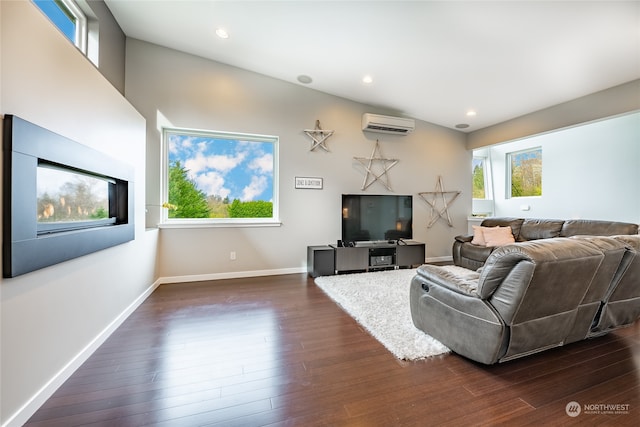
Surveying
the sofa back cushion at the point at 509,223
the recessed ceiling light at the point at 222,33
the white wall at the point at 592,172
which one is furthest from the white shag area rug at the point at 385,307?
the recessed ceiling light at the point at 222,33

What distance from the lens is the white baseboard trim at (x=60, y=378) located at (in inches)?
52.3

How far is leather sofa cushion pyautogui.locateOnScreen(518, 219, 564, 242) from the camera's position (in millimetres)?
4031

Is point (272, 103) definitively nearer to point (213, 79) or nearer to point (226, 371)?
point (213, 79)

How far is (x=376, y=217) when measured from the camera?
15.0ft

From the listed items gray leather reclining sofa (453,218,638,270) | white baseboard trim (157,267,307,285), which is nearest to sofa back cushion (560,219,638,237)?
gray leather reclining sofa (453,218,638,270)

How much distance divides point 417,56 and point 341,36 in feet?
3.20

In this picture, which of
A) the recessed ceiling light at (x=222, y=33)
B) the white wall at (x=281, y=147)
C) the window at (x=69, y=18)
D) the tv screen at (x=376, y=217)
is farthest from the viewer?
the tv screen at (x=376, y=217)

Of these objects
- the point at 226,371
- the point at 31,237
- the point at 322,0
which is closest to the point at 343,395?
the point at 226,371

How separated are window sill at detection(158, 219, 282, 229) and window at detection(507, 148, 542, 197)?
17.0 ft

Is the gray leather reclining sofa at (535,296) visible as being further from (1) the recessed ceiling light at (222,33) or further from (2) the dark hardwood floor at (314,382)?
(1) the recessed ceiling light at (222,33)

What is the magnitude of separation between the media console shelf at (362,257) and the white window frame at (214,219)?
0.87 m

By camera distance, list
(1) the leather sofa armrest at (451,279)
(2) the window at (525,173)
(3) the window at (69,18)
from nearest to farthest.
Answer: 1. (1) the leather sofa armrest at (451,279)
2. (3) the window at (69,18)
3. (2) the window at (525,173)

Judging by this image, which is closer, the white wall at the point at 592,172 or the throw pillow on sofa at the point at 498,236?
the white wall at the point at 592,172

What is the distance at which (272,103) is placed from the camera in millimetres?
4250
